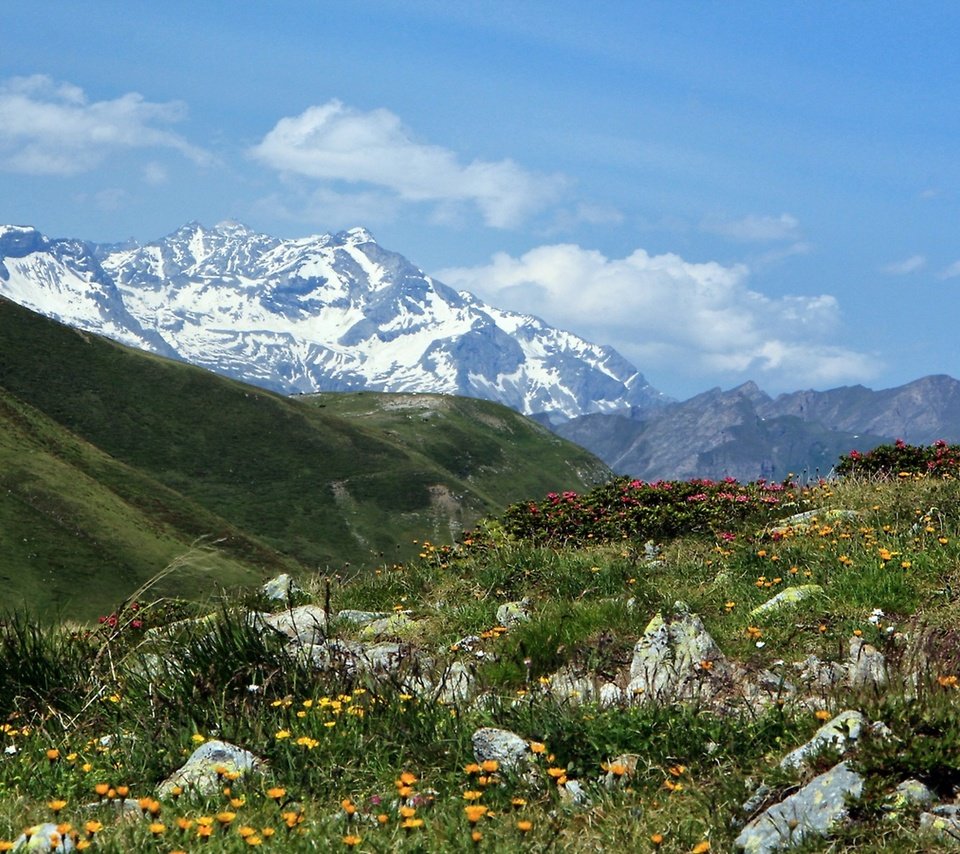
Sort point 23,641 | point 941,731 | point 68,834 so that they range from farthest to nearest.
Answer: point 23,641
point 941,731
point 68,834

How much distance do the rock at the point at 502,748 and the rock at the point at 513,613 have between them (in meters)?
3.92

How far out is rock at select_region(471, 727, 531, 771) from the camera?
7.21 metres

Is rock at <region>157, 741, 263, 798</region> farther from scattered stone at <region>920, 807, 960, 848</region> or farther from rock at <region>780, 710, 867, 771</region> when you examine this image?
scattered stone at <region>920, 807, 960, 848</region>

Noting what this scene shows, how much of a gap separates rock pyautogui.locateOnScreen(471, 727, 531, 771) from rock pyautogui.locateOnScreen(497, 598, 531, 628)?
12.9 feet

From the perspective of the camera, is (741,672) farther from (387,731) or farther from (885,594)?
(387,731)

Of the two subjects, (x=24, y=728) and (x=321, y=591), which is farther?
(x=321, y=591)

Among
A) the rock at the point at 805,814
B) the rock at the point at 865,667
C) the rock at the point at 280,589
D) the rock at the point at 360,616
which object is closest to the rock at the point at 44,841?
the rock at the point at 805,814

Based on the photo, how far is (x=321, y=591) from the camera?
14695mm

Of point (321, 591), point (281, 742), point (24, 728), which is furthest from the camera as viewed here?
point (321, 591)

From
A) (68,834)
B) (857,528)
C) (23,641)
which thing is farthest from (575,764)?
(857,528)

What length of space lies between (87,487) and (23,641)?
15264 cm

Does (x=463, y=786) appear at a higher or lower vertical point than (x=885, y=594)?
lower

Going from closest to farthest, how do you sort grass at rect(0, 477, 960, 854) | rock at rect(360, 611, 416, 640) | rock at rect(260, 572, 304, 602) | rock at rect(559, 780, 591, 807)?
1. grass at rect(0, 477, 960, 854)
2. rock at rect(559, 780, 591, 807)
3. rock at rect(360, 611, 416, 640)
4. rock at rect(260, 572, 304, 602)

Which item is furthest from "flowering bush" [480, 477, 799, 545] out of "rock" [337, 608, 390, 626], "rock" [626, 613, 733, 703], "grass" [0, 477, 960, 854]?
"rock" [626, 613, 733, 703]
